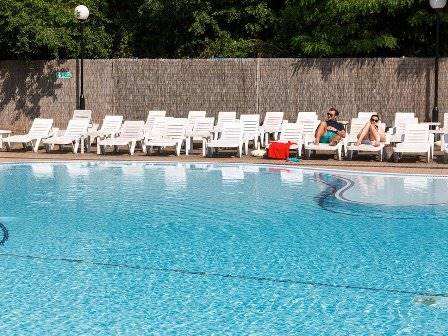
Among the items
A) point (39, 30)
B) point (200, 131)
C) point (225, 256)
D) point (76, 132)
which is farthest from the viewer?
point (39, 30)

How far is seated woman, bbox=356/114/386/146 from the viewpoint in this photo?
1738 centimetres

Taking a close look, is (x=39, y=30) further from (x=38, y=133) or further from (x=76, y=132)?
(x=76, y=132)

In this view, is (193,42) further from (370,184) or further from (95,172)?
(370,184)

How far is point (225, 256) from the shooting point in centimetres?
930

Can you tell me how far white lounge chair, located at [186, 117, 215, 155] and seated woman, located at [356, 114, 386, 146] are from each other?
3.51 meters

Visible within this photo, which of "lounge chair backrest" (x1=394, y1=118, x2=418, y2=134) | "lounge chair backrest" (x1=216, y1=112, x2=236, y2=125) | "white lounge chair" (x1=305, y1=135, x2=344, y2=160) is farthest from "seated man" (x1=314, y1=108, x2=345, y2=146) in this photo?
"lounge chair backrest" (x1=216, y1=112, x2=236, y2=125)

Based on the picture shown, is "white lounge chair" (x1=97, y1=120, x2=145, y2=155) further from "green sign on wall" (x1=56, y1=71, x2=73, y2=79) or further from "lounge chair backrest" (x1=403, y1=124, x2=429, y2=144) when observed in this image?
"lounge chair backrest" (x1=403, y1=124, x2=429, y2=144)

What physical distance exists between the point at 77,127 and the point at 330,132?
5.92 metres

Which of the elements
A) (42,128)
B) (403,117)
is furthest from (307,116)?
(42,128)

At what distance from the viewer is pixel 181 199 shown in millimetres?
13328

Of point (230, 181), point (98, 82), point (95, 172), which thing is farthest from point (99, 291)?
point (98, 82)

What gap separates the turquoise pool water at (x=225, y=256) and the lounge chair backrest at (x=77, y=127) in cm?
416

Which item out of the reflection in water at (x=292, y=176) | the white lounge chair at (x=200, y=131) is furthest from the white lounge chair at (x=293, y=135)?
the white lounge chair at (x=200, y=131)

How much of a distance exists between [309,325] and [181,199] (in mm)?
6720
